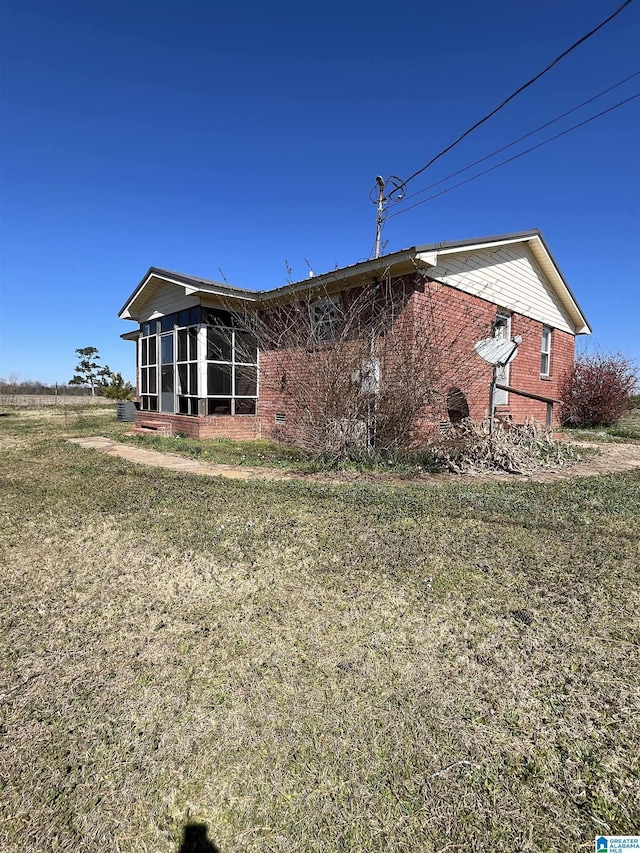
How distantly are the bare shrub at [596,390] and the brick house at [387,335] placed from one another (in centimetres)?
65

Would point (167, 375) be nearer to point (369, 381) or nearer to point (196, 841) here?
point (369, 381)

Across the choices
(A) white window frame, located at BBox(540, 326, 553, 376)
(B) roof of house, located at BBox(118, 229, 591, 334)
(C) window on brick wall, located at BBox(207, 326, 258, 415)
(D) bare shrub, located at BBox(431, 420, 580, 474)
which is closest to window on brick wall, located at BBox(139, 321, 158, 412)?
(B) roof of house, located at BBox(118, 229, 591, 334)

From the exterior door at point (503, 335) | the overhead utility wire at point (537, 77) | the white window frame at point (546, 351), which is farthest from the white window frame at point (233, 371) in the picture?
the white window frame at point (546, 351)

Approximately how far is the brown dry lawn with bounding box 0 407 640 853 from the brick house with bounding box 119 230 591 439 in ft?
12.2

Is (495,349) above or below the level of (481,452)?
above

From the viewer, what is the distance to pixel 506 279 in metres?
9.89

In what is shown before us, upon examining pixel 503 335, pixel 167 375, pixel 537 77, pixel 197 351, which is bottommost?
pixel 167 375

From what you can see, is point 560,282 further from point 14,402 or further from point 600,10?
point 14,402

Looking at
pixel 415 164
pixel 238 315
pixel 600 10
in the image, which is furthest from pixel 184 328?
pixel 600 10

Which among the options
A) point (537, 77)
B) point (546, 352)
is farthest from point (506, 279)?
point (537, 77)

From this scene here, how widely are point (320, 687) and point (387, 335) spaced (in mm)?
5102

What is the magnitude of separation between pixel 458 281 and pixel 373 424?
13.5 feet

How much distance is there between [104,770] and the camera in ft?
4.48

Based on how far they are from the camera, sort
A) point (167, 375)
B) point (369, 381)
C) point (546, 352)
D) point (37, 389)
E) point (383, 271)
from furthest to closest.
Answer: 1. point (37, 389)
2. point (546, 352)
3. point (167, 375)
4. point (383, 271)
5. point (369, 381)
